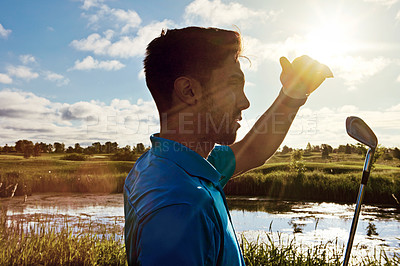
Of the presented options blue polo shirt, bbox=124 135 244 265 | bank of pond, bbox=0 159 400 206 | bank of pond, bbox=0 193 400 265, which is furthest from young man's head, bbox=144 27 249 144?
bank of pond, bbox=0 159 400 206

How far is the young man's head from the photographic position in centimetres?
132

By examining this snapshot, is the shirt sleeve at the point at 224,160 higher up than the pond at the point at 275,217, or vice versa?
the shirt sleeve at the point at 224,160

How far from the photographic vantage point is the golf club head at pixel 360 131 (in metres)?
1.89

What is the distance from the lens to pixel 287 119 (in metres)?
2.16

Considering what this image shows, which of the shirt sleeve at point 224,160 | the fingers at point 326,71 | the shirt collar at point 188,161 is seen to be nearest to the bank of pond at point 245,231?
the shirt sleeve at point 224,160

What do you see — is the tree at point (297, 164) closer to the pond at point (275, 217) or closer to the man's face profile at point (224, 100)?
the pond at point (275, 217)

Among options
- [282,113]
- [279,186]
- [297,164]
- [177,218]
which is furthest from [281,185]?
[177,218]

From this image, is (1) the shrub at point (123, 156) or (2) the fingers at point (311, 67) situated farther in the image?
(1) the shrub at point (123, 156)

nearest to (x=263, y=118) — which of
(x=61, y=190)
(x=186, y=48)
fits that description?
(x=186, y=48)

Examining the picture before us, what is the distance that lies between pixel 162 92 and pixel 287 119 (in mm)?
1050

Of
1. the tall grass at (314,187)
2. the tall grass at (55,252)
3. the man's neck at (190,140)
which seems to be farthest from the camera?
the tall grass at (314,187)

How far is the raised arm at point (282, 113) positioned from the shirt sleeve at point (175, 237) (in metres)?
1.37

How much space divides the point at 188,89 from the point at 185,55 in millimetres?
150

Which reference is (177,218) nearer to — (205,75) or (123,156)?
(205,75)
